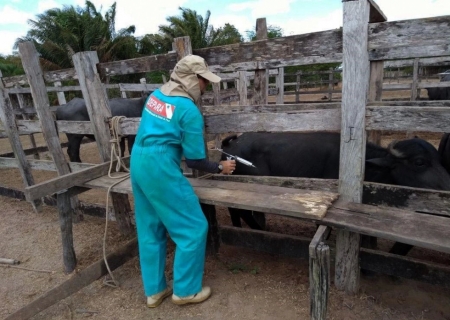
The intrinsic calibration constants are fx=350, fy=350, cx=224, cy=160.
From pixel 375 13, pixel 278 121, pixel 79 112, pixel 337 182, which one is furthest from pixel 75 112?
pixel 375 13

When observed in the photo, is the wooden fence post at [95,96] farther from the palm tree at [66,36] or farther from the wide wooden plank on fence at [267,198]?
the palm tree at [66,36]

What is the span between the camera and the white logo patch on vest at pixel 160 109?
9.21 ft

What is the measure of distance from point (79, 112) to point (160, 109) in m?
5.95

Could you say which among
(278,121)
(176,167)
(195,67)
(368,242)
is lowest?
(368,242)

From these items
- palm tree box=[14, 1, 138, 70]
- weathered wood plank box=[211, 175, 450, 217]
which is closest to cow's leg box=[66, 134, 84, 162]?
weathered wood plank box=[211, 175, 450, 217]

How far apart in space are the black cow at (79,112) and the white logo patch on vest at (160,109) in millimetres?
4508

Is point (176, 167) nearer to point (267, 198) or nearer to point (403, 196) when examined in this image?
point (267, 198)

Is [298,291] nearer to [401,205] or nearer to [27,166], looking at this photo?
[401,205]

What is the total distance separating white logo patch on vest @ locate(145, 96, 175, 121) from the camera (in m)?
2.81

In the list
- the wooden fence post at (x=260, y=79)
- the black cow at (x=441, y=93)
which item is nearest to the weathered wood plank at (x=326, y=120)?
the wooden fence post at (x=260, y=79)

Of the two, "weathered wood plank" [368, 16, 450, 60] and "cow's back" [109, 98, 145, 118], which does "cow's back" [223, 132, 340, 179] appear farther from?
"cow's back" [109, 98, 145, 118]

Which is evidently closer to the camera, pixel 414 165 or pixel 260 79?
pixel 414 165

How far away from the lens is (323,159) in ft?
13.8

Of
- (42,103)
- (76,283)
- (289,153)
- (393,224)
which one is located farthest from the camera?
(42,103)
